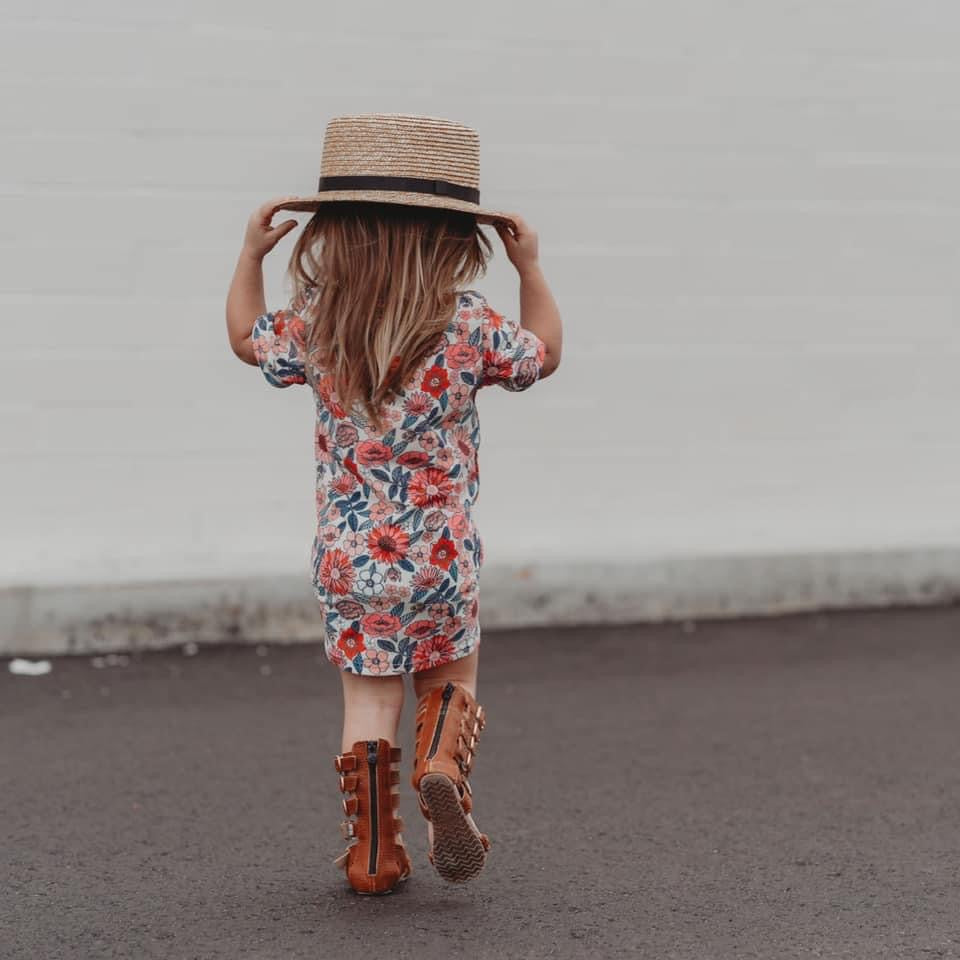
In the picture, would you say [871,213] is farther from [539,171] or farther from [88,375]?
[88,375]

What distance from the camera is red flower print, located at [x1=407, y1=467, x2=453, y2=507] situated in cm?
352

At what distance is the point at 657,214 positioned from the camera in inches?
282

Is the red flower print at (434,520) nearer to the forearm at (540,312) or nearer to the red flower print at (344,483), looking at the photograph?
the red flower print at (344,483)

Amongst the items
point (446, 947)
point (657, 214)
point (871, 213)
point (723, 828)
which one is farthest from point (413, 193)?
point (871, 213)

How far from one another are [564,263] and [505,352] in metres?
3.56

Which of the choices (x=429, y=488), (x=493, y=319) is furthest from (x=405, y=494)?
(x=493, y=319)

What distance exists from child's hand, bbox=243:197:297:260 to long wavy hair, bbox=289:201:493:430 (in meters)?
0.06

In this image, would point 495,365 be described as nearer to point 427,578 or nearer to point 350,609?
point 427,578

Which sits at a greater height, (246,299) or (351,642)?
(246,299)

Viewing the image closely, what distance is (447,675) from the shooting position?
3.70 m

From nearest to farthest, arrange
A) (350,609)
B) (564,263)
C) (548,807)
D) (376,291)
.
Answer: (376,291) < (350,609) < (548,807) < (564,263)

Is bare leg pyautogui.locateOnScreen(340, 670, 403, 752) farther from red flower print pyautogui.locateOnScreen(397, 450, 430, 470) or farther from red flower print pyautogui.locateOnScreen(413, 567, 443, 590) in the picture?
red flower print pyautogui.locateOnScreen(397, 450, 430, 470)

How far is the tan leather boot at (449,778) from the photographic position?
335 cm

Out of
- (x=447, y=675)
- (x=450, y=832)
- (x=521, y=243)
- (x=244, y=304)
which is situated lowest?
(x=450, y=832)
